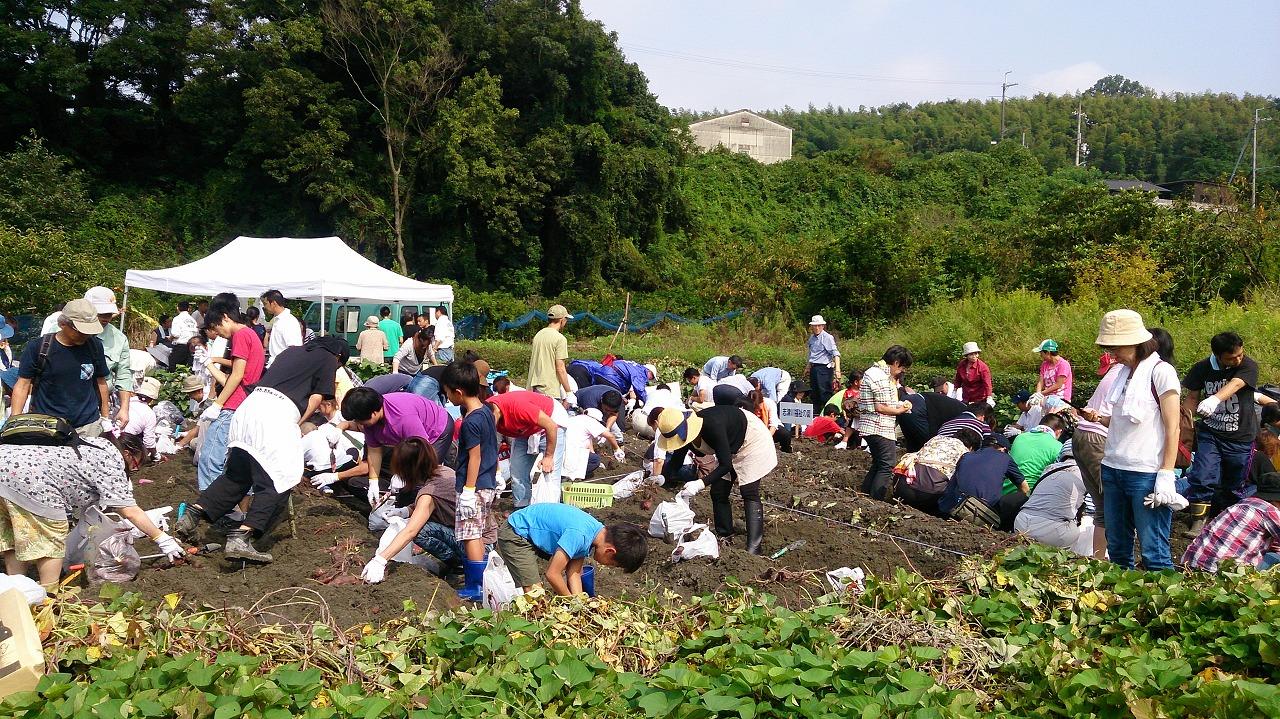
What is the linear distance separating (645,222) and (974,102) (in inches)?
2276

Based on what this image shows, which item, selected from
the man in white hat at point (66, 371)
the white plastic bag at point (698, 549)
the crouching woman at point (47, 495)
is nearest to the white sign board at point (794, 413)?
the white plastic bag at point (698, 549)

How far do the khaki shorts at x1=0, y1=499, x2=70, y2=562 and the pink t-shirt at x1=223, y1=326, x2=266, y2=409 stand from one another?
1883 mm

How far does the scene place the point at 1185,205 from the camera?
59.6 ft

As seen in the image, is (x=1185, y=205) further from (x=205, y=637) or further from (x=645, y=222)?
(x=205, y=637)

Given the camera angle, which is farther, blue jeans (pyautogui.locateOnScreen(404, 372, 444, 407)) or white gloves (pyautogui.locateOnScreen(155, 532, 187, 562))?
blue jeans (pyautogui.locateOnScreen(404, 372, 444, 407))

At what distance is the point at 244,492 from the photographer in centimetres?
566

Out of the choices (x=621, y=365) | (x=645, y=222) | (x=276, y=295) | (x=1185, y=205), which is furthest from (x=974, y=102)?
(x=276, y=295)

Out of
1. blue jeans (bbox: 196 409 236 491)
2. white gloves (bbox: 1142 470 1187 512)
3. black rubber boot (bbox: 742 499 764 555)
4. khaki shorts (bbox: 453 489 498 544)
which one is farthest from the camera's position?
blue jeans (bbox: 196 409 236 491)

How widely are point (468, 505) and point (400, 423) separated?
4.43 ft

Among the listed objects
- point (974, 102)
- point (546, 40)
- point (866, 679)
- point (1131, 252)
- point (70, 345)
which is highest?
point (974, 102)

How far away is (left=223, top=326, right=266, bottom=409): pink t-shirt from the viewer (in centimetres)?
642

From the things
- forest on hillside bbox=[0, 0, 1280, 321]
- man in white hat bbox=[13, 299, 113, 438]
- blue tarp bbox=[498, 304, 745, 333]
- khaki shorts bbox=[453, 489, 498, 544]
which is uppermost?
forest on hillside bbox=[0, 0, 1280, 321]

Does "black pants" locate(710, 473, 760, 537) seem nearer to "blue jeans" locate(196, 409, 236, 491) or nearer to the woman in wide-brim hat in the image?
the woman in wide-brim hat

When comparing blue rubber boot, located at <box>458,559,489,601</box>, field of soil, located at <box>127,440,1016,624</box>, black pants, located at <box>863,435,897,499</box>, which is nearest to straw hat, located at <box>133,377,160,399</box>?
field of soil, located at <box>127,440,1016,624</box>
